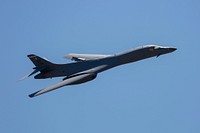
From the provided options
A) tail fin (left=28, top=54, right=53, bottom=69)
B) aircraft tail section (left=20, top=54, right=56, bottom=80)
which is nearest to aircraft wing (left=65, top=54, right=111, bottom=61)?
aircraft tail section (left=20, top=54, right=56, bottom=80)

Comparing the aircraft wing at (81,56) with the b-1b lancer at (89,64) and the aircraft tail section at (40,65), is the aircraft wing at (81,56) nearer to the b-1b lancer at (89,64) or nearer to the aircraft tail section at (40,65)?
the b-1b lancer at (89,64)

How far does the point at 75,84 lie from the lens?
65125 millimetres

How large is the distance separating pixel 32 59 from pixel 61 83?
932cm

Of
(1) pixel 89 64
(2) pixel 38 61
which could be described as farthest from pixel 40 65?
(1) pixel 89 64

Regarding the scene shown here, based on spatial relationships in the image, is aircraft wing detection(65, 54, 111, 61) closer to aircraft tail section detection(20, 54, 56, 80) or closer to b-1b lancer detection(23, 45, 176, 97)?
b-1b lancer detection(23, 45, 176, 97)

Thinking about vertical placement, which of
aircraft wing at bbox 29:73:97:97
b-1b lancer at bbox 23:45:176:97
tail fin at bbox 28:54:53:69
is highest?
tail fin at bbox 28:54:53:69

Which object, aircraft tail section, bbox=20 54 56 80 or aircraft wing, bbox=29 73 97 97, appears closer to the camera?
aircraft wing, bbox=29 73 97 97

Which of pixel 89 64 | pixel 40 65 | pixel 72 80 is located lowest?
pixel 72 80

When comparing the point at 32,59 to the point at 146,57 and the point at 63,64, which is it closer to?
the point at 63,64

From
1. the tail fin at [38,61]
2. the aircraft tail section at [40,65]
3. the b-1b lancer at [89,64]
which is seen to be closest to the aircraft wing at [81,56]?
the b-1b lancer at [89,64]

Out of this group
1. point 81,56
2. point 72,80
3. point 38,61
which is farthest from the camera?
point 81,56

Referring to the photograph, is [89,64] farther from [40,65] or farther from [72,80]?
[40,65]

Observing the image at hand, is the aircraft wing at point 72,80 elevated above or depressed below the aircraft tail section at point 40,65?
below

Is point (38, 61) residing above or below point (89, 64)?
above
